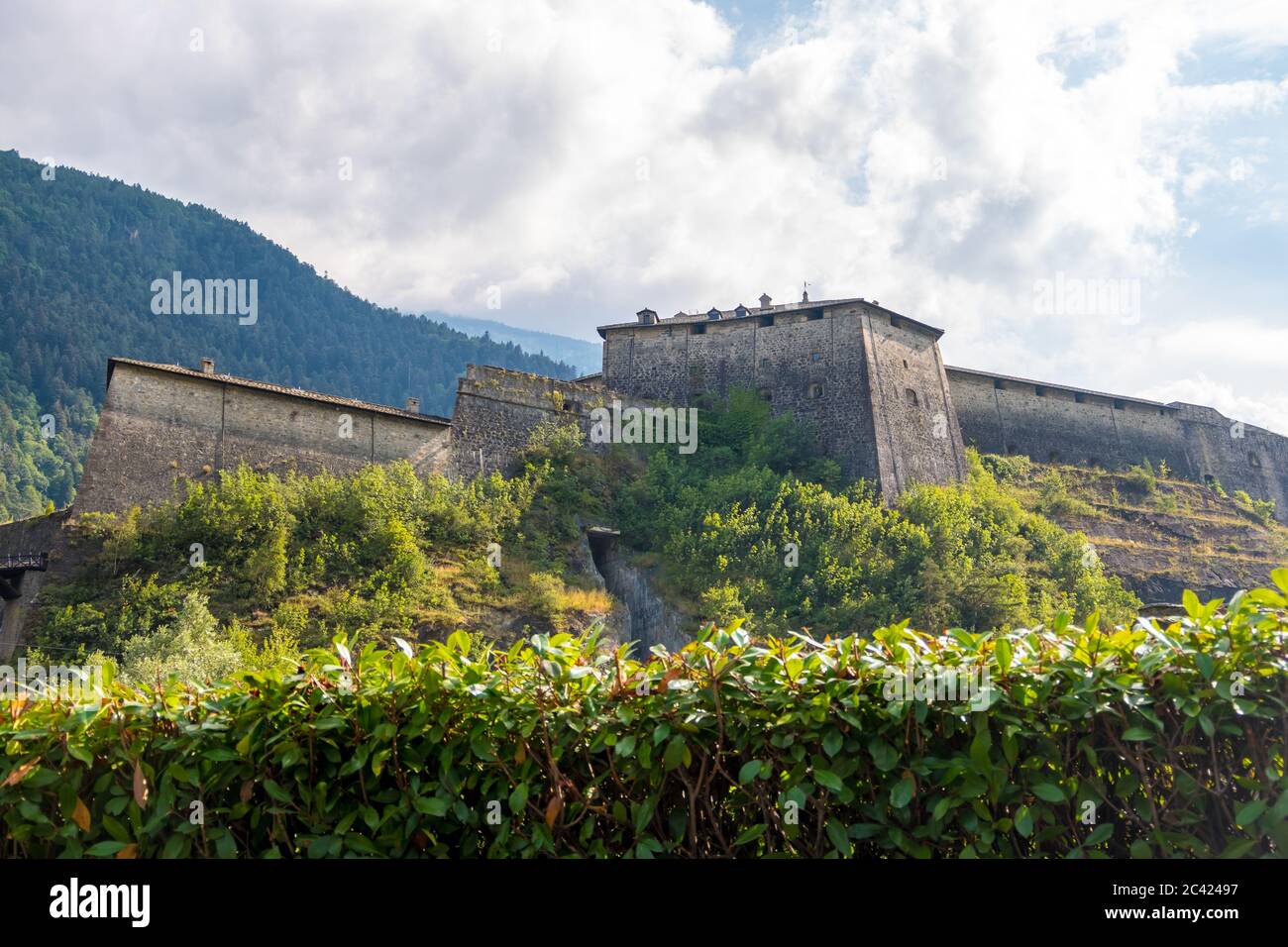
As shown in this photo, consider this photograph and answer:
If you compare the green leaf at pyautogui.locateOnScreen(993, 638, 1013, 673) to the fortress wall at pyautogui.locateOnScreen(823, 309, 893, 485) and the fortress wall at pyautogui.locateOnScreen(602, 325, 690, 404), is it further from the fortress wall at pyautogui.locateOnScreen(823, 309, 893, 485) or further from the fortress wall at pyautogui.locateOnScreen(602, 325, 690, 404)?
the fortress wall at pyautogui.locateOnScreen(602, 325, 690, 404)

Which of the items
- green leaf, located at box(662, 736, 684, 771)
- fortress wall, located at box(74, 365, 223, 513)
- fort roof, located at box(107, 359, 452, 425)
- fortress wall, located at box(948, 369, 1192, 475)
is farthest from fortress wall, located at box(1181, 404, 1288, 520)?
green leaf, located at box(662, 736, 684, 771)

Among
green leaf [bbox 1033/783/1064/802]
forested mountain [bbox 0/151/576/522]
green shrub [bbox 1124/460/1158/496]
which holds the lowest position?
green leaf [bbox 1033/783/1064/802]

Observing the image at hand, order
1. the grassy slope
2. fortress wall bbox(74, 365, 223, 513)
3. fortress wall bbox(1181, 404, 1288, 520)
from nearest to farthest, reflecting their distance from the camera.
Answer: fortress wall bbox(74, 365, 223, 513) → the grassy slope → fortress wall bbox(1181, 404, 1288, 520)

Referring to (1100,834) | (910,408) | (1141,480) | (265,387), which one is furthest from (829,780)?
(1141,480)

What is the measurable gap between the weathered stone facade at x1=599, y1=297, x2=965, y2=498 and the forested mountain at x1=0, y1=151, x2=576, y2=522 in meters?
61.9

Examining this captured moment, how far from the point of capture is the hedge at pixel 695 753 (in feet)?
16.0

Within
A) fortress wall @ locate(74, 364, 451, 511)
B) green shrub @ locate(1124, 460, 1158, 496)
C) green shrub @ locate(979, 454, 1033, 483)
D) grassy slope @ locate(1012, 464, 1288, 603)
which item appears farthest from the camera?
green shrub @ locate(1124, 460, 1158, 496)

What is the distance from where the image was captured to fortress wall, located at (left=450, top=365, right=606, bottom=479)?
35156 mm

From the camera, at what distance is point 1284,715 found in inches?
185

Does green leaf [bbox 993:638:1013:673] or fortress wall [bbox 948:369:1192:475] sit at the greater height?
fortress wall [bbox 948:369:1192:475]
